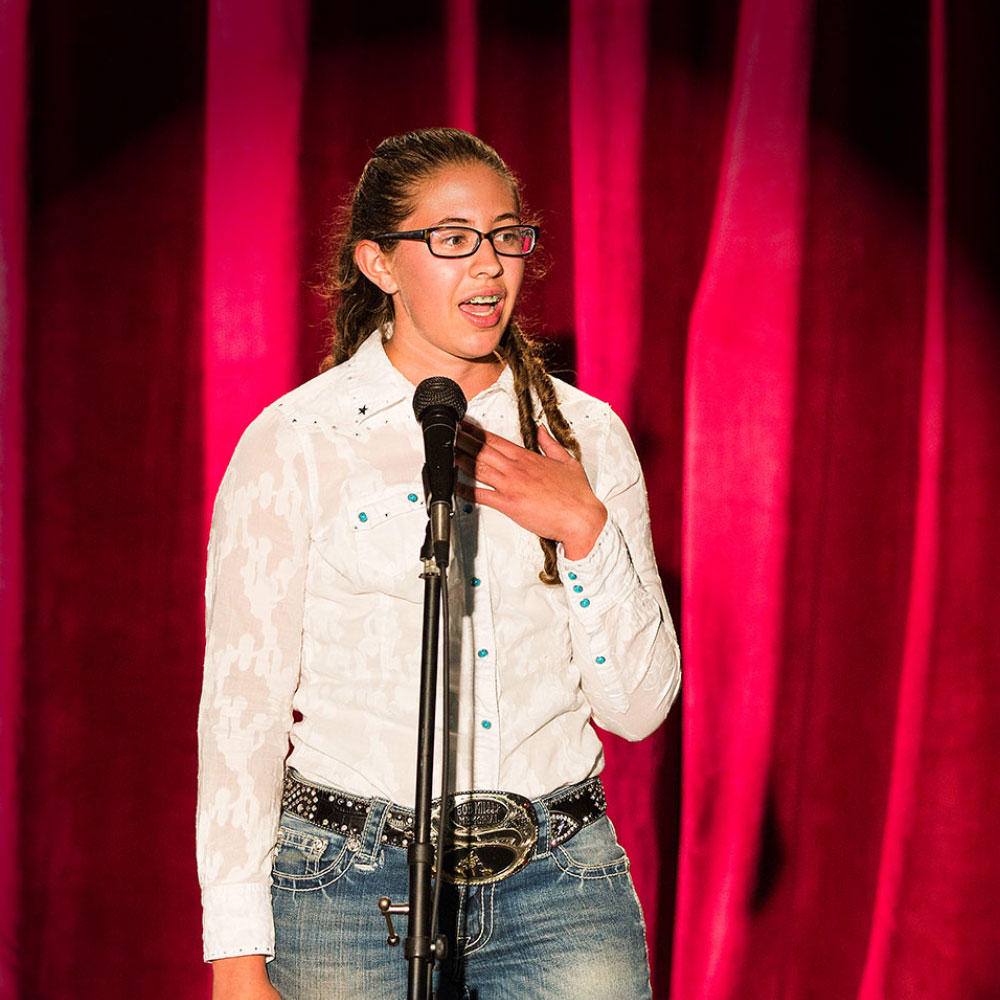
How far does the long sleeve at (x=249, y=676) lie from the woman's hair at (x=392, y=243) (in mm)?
305

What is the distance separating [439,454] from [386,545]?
1.27 ft

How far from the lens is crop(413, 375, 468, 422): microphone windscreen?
1.20m

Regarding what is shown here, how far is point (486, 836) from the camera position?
1.47m

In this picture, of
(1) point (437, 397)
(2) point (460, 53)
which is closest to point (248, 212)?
(2) point (460, 53)

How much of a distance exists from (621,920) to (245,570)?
62cm

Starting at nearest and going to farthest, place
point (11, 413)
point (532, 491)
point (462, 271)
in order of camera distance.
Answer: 1. point (532, 491)
2. point (462, 271)
3. point (11, 413)

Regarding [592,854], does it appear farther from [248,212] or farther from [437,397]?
[248,212]

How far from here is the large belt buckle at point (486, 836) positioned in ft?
4.79

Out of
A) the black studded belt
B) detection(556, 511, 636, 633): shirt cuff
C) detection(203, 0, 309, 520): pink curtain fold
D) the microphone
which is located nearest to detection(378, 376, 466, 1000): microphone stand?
the microphone

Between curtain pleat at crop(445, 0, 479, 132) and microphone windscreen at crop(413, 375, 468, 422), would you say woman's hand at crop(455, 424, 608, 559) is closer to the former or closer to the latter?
microphone windscreen at crop(413, 375, 468, 422)

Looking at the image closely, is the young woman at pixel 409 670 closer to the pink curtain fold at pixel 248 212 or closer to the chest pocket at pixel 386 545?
the chest pocket at pixel 386 545

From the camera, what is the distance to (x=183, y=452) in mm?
2326

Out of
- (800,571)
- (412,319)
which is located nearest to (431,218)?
(412,319)

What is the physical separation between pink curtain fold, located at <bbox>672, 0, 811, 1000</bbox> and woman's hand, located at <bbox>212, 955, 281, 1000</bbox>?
4.06 ft
